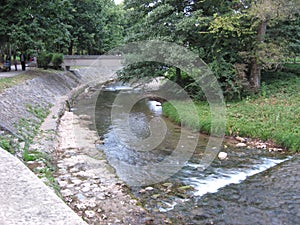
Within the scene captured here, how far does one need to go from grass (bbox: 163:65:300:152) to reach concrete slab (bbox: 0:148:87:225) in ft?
24.9

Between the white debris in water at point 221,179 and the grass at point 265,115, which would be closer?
the white debris in water at point 221,179

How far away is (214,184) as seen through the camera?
7.34 m

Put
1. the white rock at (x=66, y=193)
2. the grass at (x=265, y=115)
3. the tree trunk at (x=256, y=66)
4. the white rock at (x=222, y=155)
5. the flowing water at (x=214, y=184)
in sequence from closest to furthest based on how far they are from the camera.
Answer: the flowing water at (x=214, y=184)
the white rock at (x=66, y=193)
the white rock at (x=222, y=155)
the grass at (x=265, y=115)
the tree trunk at (x=256, y=66)

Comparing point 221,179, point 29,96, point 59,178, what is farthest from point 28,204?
point 29,96

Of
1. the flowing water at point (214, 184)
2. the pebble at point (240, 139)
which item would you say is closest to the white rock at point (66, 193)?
the flowing water at point (214, 184)

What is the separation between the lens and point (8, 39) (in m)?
18.2

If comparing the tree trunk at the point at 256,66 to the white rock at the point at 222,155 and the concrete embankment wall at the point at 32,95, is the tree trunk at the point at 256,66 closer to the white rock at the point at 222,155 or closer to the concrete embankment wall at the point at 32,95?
the white rock at the point at 222,155

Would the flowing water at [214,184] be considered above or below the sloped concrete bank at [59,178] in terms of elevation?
below

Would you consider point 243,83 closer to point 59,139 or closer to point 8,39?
point 59,139

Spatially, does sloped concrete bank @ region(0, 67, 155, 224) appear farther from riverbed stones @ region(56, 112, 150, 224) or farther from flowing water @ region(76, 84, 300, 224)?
flowing water @ region(76, 84, 300, 224)

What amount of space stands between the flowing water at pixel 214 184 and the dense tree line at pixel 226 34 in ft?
15.1

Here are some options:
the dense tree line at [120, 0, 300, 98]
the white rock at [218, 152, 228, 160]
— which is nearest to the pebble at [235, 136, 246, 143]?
the white rock at [218, 152, 228, 160]

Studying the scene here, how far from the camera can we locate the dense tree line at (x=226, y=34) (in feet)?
45.3

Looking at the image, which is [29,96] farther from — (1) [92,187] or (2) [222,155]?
(2) [222,155]
